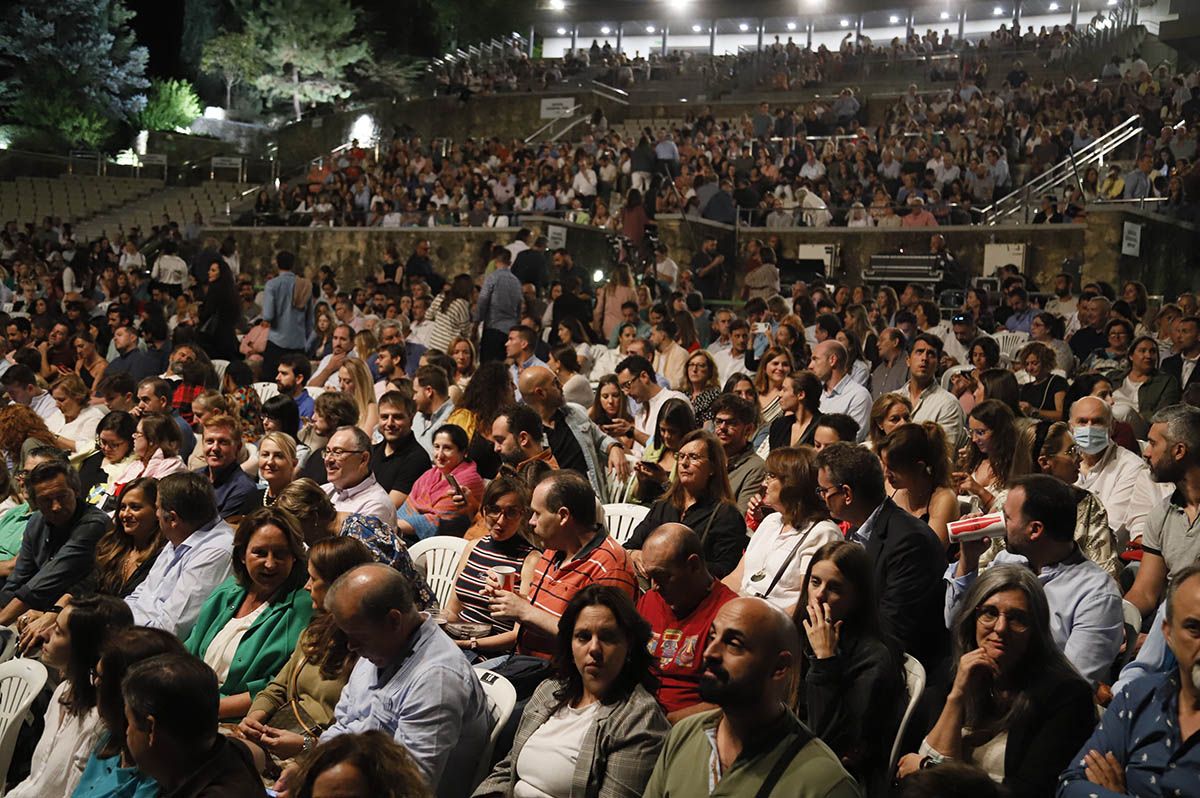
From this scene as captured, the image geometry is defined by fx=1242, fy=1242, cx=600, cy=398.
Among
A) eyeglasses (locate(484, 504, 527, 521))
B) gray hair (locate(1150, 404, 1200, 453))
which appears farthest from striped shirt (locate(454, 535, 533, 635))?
gray hair (locate(1150, 404, 1200, 453))

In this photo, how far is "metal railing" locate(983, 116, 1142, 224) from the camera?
16.3m

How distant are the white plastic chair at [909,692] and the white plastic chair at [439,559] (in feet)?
7.54

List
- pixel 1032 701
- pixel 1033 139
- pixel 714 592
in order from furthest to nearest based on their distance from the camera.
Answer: pixel 1033 139 < pixel 714 592 < pixel 1032 701

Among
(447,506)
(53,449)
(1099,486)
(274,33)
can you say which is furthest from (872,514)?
(274,33)

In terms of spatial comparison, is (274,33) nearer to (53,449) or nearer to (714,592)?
(53,449)

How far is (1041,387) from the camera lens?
7.96m

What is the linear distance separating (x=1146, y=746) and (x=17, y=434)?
21.7 ft

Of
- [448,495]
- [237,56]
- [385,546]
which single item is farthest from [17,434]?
[237,56]

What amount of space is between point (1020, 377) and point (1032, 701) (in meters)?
5.89

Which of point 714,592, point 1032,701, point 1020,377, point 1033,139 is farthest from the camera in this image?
point 1033,139

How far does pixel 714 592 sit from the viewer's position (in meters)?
4.12

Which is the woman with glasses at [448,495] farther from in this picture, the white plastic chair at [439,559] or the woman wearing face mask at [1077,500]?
the woman wearing face mask at [1077,500]

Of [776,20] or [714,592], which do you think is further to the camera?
[776,20]

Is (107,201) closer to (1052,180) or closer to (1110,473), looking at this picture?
(1052,180)
